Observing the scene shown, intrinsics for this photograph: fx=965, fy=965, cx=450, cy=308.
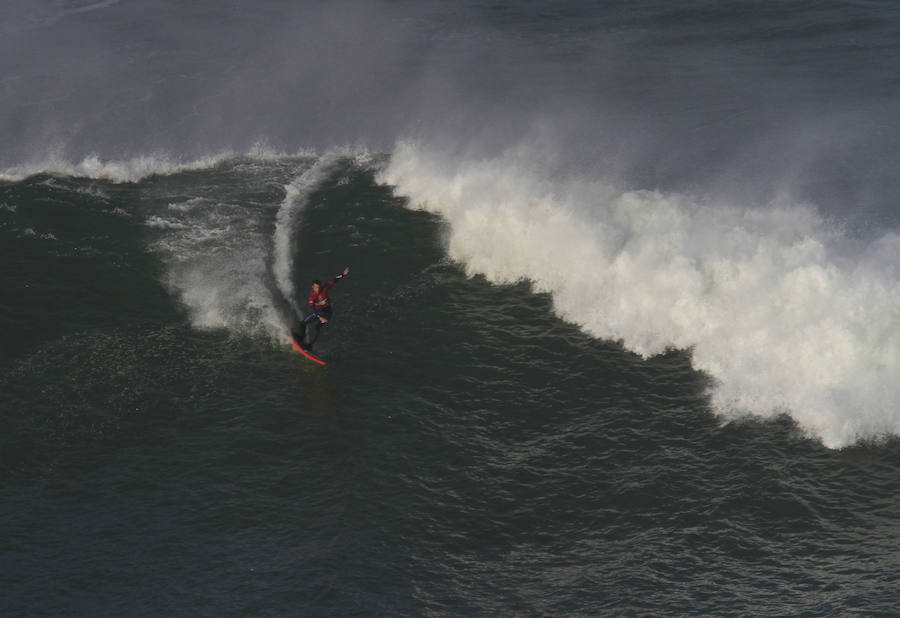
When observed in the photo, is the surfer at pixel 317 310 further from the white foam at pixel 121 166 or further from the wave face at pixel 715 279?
the white foam at pixel 121 166

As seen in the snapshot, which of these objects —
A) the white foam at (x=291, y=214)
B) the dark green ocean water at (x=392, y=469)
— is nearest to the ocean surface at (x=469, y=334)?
the dark green ocean water at (x=392, y=469)

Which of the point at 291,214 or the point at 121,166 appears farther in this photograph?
the point at 121,166

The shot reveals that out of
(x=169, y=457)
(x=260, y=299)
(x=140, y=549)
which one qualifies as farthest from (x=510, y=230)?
(x=140, y=549)

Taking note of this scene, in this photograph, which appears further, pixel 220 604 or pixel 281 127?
pixel 281 127

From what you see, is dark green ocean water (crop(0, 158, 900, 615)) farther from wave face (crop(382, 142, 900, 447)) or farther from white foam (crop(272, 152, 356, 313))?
wave face (crop(382, 142, 900, 447))

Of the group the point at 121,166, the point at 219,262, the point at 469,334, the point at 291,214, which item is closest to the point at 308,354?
the point at 469,334

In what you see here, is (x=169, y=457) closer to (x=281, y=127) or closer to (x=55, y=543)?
(x=55, y=543)

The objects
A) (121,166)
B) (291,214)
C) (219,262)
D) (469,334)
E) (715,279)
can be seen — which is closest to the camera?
(469,334)

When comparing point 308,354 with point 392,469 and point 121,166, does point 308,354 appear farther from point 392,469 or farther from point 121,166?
point 121,166
